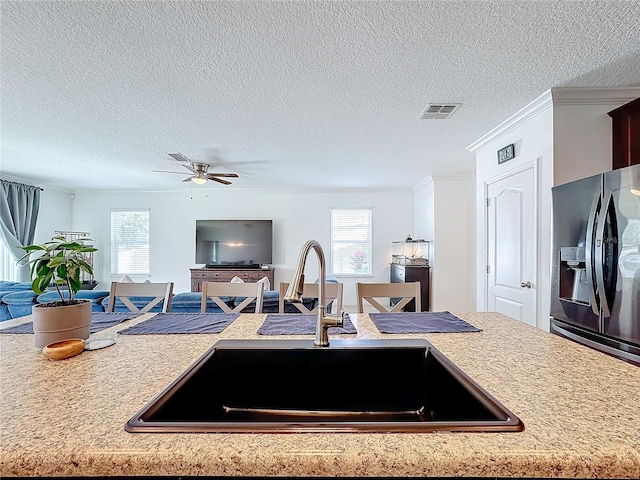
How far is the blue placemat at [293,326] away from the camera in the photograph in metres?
1.31

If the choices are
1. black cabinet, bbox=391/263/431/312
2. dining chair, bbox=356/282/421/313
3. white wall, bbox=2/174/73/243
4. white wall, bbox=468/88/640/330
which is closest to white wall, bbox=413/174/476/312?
black cabinet, bbox=391/263/431/312

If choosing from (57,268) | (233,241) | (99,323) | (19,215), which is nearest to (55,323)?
(57,268)

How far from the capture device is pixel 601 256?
65.4 inches

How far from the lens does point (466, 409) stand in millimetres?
789

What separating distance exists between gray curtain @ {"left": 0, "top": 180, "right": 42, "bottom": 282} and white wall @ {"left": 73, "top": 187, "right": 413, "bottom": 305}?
1119mm

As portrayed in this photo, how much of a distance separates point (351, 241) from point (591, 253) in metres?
4.66

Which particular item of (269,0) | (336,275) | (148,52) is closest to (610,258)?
(269,0)

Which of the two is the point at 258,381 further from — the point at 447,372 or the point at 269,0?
the point at 269,0

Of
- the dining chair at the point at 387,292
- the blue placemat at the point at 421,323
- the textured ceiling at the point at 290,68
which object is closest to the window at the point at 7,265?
the textured ceiling at the point at 290,68

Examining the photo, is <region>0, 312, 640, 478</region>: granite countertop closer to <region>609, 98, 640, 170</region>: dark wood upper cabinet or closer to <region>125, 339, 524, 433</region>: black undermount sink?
<region>125, 339, 524, 433</region>: black undermount sink

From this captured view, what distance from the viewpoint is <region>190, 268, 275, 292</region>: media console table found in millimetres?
5934

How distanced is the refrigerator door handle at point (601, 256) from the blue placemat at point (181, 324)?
6.39 ft

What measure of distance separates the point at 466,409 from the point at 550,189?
2207mm

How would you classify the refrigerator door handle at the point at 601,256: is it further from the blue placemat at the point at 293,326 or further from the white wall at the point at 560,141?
the blue placemat at the point at 293,326
